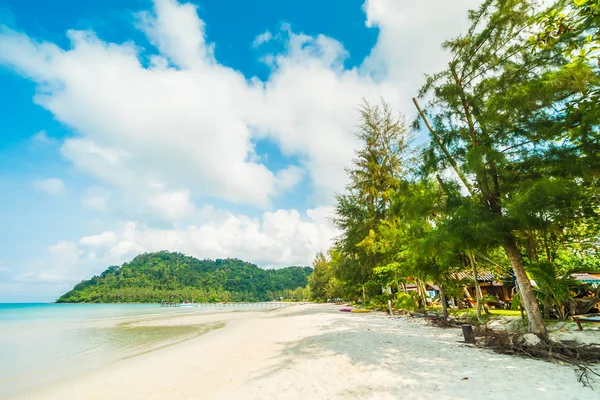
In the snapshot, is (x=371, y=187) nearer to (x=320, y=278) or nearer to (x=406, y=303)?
(x=406, y=303)

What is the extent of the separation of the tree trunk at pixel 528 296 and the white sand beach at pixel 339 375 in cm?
157

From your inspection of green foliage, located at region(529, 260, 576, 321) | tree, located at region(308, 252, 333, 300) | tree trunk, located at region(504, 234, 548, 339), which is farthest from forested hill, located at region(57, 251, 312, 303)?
tree trunk, located at region(504, 234, 548, 339)

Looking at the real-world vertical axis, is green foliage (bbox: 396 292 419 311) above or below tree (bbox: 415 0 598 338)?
below

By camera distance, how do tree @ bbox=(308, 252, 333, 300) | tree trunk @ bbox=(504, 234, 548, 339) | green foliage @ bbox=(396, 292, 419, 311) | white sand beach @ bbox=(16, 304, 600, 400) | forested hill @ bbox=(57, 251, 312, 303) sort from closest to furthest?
white sand beach @ bbox=(16, 304, 600, 400) → tree trunk @ bbox=(504, 234, 548, 339) → green foliage @ bbox=(396, 292, 419, 311) → tree @ bbox=(308, 252, 333, 300) → forested hill @ bbox=(57, 251, 312, 303)

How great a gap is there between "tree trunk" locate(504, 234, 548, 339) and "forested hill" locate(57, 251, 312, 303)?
118 meters

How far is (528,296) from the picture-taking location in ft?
26.2

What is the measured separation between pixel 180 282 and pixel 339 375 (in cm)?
15618

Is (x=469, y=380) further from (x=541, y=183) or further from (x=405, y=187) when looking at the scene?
(x=405, y=187)

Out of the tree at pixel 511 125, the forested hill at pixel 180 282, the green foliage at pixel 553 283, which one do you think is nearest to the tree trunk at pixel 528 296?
the tree at pixel 511 125

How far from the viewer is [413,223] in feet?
35.0

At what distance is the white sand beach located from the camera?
4.99 meters

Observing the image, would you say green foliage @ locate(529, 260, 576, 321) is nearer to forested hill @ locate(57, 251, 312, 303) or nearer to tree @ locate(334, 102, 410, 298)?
tree @ locate(334, 102, 410, 298)

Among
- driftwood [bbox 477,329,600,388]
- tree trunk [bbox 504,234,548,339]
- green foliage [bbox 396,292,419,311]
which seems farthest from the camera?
green foliage [bbox 396,292,419,311]

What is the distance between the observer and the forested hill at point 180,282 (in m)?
130
